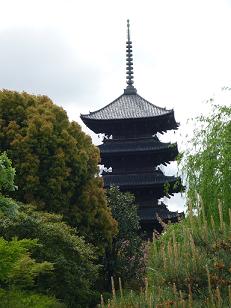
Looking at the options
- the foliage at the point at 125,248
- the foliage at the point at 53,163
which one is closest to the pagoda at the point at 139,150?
the foliage at the point at 125,248

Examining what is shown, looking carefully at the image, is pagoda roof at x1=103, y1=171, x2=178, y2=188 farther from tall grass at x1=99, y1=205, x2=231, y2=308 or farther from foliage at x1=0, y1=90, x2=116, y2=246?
tall grass at x1=99, y1=205, x2=231, y2=308

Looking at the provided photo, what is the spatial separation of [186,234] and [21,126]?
50.5 ft

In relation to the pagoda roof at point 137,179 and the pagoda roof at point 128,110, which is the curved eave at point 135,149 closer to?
the pagoda roof at point 137,179

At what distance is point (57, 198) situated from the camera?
77.0ft

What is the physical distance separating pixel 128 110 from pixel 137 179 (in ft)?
13.7

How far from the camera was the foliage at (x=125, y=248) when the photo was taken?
26.3 metres

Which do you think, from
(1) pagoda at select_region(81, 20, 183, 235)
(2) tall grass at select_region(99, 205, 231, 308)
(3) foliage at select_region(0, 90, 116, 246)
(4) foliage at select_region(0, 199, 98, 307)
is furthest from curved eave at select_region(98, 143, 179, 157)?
(2) tall grass at select_region(99, 205, 231, 308)

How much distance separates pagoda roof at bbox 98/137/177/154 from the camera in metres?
36.2

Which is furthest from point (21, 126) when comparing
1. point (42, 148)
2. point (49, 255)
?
point (49, 255)

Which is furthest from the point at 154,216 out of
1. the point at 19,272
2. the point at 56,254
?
the point at 19,272

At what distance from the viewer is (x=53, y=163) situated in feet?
77.9

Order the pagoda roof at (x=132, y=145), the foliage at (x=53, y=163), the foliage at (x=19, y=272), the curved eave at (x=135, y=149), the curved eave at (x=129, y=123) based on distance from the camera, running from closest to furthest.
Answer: the foliage at (x=19, y=272) → the foliage at (x=53, y=163) → the curved eave at (x=135, y=149) → the pagoda roof at (x=132, y=145) → the curved eave at (x=129, y=123)

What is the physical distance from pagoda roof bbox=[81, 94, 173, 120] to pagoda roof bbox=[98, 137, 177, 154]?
1271 millimetres

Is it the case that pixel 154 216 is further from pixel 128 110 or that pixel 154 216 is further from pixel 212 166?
pixel 212 166
